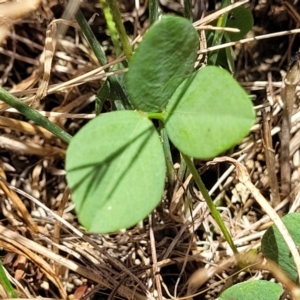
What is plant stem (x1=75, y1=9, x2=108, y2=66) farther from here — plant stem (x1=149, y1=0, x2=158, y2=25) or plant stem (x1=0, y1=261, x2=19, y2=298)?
plant stem (x1=0, y1=261, x2=19, y2=298)

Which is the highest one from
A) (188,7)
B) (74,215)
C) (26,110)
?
(188,7)

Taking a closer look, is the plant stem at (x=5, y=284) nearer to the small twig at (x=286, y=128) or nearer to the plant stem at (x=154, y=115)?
the plant stem at (x=154, y=115)

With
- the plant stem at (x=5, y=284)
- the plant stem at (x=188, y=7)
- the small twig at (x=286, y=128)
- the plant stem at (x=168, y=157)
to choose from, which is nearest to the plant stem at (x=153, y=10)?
the plant stem at (x=188, y=7)

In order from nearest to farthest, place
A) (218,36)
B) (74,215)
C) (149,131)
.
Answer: (149,131)
(218,36)
(74,215)

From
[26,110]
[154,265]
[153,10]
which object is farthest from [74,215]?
[153,10]

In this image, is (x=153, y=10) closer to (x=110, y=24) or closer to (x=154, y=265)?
(x=110, y=24)

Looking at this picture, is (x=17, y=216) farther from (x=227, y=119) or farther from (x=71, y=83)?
(x=227, y=119)

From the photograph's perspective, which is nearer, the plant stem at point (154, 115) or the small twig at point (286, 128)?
the plant stem at point (154, 115)

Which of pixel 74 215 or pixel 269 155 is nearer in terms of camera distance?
pixel 269 155


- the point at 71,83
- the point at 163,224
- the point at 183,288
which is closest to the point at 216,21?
the point at 71,83
